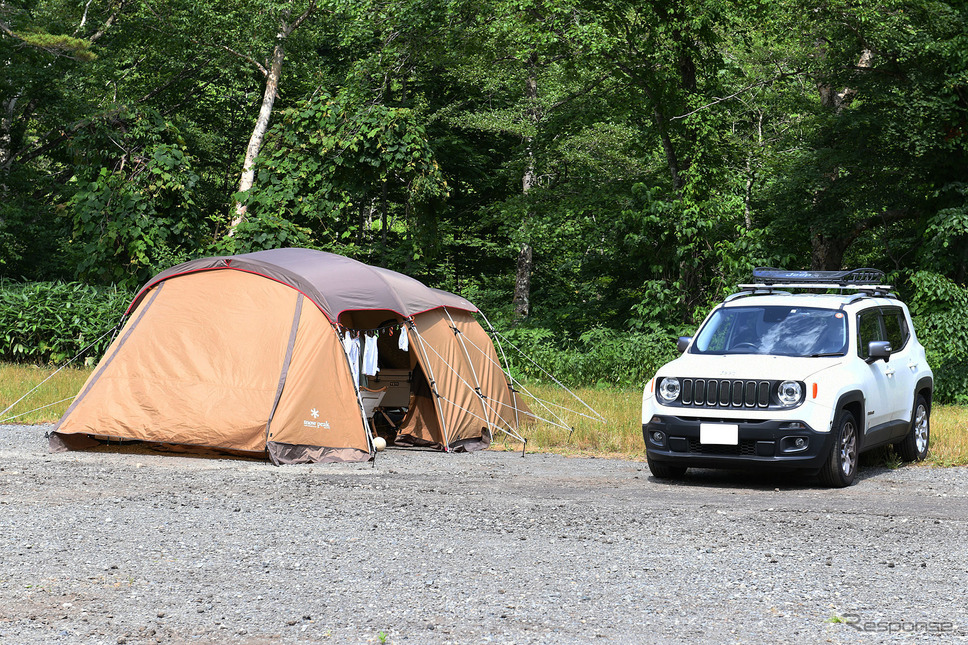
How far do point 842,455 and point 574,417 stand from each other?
521cm

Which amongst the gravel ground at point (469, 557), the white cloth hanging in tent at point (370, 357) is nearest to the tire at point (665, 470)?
the gravel ground at point (469, 557)

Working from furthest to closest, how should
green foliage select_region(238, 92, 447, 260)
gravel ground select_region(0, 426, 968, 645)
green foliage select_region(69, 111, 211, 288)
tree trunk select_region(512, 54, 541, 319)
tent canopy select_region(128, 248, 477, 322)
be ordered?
tree trunk select_region(512, 54, 541, 319) → green foliage select_region(238, 92, 447, 260) → green foliage select_region(69, 111, 211, 288) → tent canopy select_region(128, 248, 477, 322) → gravel ground select_region(0, 426, 968, 645)

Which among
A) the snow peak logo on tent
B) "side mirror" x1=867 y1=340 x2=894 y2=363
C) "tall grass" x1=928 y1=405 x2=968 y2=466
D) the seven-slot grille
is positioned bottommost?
"tall grass" x1=928 y1=405 x2=968 y2=466

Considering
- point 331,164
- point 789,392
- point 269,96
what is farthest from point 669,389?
point 269,96

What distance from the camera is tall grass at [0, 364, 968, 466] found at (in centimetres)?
1146

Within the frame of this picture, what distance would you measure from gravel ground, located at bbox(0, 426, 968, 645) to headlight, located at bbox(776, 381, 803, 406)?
823 mm

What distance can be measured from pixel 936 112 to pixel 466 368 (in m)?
10.2

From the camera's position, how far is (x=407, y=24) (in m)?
20.8

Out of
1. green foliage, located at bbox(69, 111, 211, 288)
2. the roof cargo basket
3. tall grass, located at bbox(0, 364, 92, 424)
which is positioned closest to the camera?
the roof cargo basket

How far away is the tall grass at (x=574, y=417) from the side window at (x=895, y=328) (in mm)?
1378

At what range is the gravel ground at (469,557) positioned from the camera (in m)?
4.57

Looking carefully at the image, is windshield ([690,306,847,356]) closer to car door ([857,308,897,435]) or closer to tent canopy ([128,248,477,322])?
car door ([857,308,897,435])

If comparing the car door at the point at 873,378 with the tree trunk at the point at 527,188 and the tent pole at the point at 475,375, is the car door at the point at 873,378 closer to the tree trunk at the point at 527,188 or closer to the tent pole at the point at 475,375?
the tent pole at the point at 475,375

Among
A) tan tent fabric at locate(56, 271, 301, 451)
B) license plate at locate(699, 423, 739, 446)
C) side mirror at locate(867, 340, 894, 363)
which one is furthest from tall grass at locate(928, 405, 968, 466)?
tan tent fabric at locate(56, 271, 301, 451)
